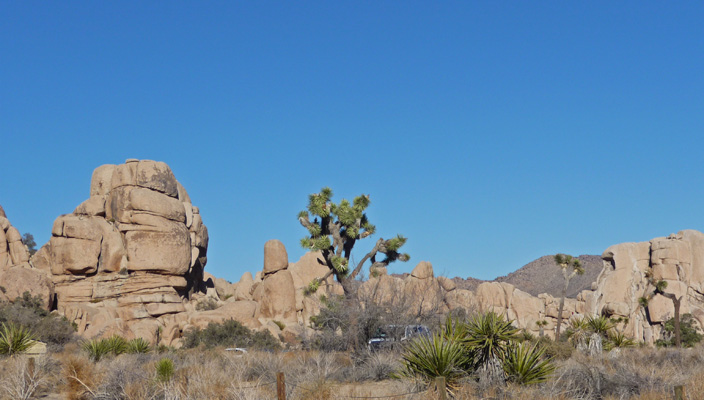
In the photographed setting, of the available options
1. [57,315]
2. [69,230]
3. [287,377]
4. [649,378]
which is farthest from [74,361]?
[69,230]

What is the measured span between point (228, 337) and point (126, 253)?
34.9 feet

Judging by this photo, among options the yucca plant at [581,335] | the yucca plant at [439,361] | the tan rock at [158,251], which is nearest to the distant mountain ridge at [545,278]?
the tan rock at [158,251]

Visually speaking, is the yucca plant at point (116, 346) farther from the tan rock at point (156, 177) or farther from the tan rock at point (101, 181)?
the tan rock at point (101, 181)

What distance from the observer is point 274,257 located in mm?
43906

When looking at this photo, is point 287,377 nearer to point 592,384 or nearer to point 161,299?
point 592,384

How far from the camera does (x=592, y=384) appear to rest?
14125mm

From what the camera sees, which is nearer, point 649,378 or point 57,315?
point 649,378

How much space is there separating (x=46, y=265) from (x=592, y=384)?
36124 mm

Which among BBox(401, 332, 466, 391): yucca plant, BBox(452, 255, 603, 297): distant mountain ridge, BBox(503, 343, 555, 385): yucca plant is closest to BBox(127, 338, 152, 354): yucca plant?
BBox(401, 332, 466, 391): yucca plant

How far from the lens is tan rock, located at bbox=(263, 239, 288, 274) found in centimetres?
4384

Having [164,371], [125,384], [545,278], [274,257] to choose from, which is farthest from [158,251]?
[545,278]

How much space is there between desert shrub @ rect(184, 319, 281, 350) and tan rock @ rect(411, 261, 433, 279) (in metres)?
16.0

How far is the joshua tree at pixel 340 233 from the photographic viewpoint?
30.7m

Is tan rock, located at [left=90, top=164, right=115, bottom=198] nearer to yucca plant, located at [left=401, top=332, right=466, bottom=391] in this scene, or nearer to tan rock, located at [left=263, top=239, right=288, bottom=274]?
tan rock, located at [left=263, top=239, right=288, bottom=274]
